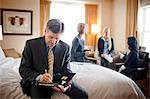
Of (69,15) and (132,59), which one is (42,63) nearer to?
(132,59)

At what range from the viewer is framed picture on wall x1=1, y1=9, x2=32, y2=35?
17.5 ft

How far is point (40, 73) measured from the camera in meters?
2.26

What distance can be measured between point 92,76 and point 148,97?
187 centimetres

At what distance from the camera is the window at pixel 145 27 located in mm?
5363

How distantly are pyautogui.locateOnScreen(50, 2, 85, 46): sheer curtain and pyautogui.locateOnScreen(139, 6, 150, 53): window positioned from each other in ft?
5.66

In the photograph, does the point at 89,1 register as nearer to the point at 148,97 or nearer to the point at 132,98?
the point at 148,97

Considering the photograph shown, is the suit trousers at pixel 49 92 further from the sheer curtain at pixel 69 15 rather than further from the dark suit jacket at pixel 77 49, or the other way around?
the sheer curtain at pixel 69 15

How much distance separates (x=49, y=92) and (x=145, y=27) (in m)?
3.89

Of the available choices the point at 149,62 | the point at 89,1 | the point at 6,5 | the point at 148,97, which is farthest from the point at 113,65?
the point at 6,5

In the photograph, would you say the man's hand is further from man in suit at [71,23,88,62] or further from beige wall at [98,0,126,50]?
beige wall at [98,0,126,50]

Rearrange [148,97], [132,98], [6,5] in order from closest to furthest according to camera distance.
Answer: [132,98] → [148,97] → [6,5]

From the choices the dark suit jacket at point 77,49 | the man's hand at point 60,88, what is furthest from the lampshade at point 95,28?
the man's hand at point 60,88

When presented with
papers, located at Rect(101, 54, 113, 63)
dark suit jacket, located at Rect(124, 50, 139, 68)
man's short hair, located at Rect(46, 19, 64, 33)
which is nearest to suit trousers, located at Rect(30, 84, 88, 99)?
man's short hair, located at Rect(46, 19, 64, 33)

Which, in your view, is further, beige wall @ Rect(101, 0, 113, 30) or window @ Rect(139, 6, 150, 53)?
beige wall @ Rect(101, 0, 113, 30)
